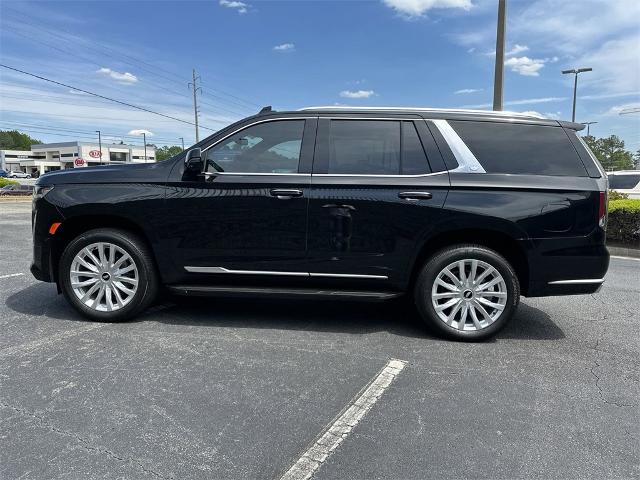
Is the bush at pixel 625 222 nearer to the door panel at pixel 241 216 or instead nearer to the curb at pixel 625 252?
the curb at pixel 625 252

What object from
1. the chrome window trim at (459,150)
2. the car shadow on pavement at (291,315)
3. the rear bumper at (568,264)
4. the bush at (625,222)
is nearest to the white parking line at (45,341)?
the car shadow on pavement at (291,315)

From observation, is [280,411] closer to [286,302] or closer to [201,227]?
[201,227]

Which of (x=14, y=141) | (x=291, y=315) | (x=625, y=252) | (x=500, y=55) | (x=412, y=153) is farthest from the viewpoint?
(x=14, y=141)

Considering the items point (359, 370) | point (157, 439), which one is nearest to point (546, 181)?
point (359, 370)

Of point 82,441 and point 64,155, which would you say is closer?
point 82,441

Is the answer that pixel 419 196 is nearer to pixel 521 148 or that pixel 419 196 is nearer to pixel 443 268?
pixel 443 268


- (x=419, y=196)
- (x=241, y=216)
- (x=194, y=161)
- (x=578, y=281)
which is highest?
(x=194, y=161)

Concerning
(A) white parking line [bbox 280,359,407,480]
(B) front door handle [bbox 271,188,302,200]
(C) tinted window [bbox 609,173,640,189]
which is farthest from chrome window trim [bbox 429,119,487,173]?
(C) tinted window [bbox 609,173,640,189]

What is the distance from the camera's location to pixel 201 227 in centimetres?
402

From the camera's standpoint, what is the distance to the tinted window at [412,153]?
3914 mm

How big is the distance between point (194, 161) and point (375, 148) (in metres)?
1.54

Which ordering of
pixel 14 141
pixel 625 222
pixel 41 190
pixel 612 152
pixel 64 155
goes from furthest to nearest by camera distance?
pixel 14 141 → pixel 64 155 → pixel 612 152 → pixel 625 222 → pixel 41 190

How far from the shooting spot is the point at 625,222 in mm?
9438

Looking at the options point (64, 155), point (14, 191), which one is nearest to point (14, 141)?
point (64, 155)
